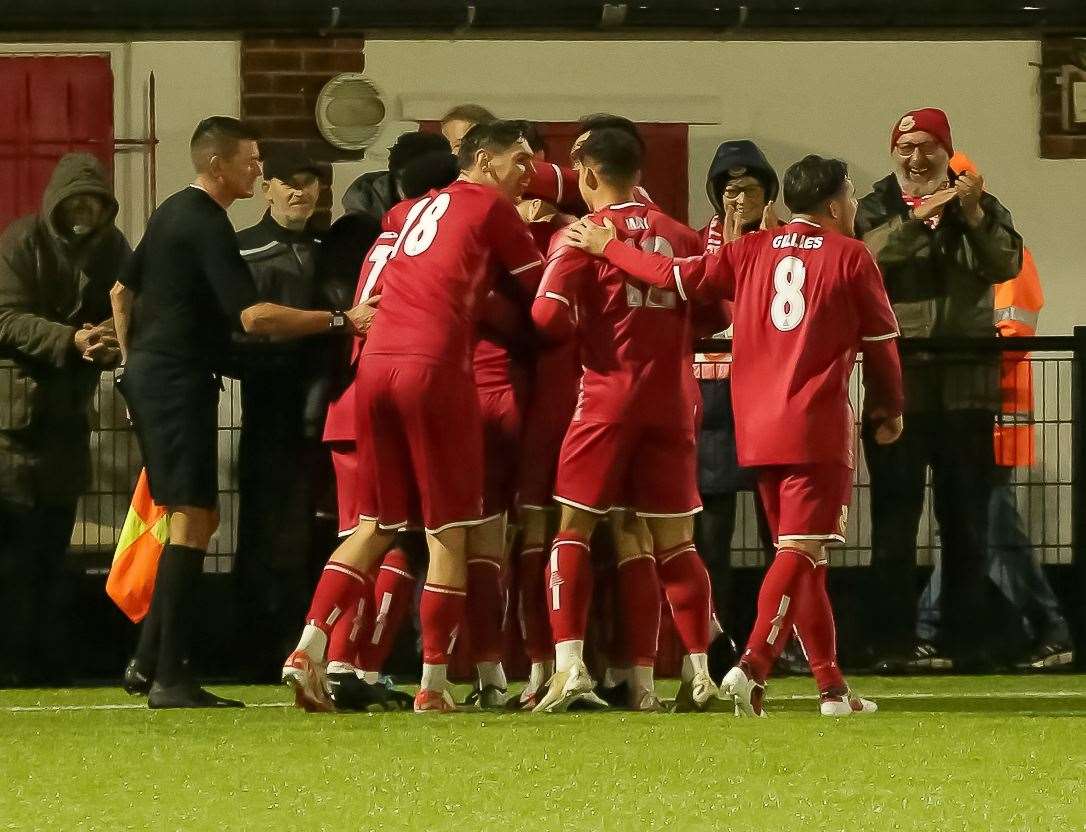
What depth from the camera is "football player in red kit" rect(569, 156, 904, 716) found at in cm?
707

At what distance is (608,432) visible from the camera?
287 inches

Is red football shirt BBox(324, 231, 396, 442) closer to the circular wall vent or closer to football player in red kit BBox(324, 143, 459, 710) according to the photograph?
football player in red kit BBox(324, 143, 459, 710)

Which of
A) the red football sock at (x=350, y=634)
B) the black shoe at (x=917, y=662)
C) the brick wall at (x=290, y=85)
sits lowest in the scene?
the black shoe at (x=917, y=662)

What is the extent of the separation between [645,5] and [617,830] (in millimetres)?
8488

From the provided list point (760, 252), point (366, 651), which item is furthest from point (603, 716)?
point (760, 252)

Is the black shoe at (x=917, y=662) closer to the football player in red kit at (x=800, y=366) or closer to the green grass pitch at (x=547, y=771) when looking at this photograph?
the green grass pitch at (x=547, y=771)

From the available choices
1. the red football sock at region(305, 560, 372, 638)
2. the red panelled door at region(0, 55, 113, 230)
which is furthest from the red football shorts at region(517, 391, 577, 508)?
the red panelled door at region(0, 55, 113, 230)

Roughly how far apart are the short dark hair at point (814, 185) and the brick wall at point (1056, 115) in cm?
619

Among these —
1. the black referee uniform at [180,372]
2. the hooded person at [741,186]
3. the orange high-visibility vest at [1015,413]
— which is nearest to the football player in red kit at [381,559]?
the black referee uniform at [180,372]

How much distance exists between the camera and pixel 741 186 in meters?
8.40

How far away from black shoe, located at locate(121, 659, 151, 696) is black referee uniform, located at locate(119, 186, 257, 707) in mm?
490

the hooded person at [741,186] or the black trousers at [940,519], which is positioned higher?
the hooded person at [741,186]

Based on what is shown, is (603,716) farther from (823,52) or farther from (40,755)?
(823,52)

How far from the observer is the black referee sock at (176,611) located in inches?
298
